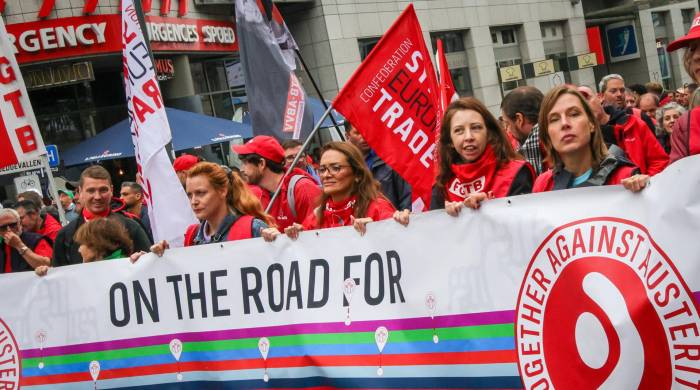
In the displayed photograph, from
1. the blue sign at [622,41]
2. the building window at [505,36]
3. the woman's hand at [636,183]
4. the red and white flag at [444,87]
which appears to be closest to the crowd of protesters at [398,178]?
the woman's hand at [636,183]

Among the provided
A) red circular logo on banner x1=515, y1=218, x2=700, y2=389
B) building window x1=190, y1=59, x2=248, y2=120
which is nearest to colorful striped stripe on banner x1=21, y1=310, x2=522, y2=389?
red circular logo on banner x1=515, y1=218, x2=700, y2=389

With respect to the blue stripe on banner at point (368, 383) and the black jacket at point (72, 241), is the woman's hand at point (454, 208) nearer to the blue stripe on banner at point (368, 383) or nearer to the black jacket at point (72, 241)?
the blue stripe on banner at point (368, 383)

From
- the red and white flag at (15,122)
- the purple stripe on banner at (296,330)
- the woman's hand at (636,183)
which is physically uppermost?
the red and white flag at (15,122)

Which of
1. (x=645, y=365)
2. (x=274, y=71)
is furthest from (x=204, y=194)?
(x=274, y=71)

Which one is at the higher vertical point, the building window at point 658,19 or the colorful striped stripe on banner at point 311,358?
the building window at point 658,19

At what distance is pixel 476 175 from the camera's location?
499 centimetres

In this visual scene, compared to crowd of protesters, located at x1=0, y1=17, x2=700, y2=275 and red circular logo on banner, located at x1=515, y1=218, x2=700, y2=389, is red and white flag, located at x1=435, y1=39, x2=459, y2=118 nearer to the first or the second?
crowd of protesters, located at x1=0, y1=17, x2=700, y2=275

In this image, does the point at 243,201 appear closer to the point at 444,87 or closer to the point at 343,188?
the point at 343,188

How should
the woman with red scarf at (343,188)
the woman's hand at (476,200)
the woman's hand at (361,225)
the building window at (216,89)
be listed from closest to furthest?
1. the woman's hand at (476,200)
2. the woman's hand at (361,225)
3. the woman with red scarf at (343,188)
4. the building window at (216,89)

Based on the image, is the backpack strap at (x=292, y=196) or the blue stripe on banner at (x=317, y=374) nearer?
the blue stripe on banner at (x=317, y=374)

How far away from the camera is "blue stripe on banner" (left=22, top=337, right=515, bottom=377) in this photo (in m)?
4.19

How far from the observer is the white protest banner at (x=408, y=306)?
147 inches

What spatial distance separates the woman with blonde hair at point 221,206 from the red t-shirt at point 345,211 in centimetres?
31

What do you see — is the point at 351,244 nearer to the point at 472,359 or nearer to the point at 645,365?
the point at 472,359
